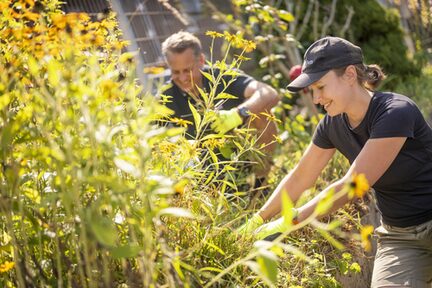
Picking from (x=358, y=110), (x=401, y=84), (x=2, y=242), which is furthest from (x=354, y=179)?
→ (x=401, y=84)

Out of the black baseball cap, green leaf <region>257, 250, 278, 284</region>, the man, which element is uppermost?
green leaf <region>257, 250, 278, 284</region>

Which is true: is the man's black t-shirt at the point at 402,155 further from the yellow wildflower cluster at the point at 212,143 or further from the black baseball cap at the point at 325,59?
the yellow wildflower cluster at the point at 212,143

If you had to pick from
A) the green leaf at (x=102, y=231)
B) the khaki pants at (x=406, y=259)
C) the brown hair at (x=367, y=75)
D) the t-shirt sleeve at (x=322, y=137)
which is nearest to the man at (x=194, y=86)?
the t-shirt sleeve at (x=322, y=137)

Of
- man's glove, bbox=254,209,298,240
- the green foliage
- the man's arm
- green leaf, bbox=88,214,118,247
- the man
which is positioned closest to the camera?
green leaf, bbox=88,214,118,247

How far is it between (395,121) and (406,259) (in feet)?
2.17

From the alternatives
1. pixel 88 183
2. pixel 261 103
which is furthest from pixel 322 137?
pixel 88 183

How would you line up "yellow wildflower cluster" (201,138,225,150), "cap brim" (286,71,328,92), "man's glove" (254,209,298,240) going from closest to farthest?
"yellow wildflower cluster" (201,138,225,150), "man's glove" (254,209,298,240), "cap brim" (286,71,328,92)

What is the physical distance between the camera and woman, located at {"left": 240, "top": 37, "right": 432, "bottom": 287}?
2.94 meters

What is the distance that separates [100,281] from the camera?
2041 mm

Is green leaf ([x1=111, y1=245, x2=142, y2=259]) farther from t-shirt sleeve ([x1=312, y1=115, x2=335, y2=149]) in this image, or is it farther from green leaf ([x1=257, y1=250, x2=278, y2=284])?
t-shirt sleeve ([x1=312, y1=115, x2=335, y2=149])

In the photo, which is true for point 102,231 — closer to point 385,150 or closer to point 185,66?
point 385,150

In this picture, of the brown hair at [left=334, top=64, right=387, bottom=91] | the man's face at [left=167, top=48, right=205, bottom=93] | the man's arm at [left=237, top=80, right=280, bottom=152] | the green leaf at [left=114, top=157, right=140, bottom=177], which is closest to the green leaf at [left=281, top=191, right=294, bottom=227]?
the green leaf at [left=114, top=157, right=140, bottom=177]

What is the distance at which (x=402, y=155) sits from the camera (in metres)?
3.07

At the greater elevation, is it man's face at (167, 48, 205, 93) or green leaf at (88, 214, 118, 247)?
green leaf at (88, 214, 118, 247)
